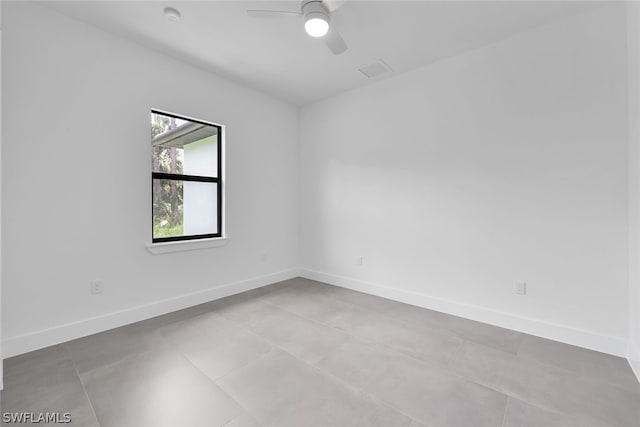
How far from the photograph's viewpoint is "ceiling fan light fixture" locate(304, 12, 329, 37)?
2.01 m

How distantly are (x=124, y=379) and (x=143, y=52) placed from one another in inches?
113

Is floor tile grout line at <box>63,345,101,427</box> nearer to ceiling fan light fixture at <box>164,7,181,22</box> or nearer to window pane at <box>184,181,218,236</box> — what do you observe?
window pane at <box>184,181,218,236</box>

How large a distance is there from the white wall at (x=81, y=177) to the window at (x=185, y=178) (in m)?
0.16

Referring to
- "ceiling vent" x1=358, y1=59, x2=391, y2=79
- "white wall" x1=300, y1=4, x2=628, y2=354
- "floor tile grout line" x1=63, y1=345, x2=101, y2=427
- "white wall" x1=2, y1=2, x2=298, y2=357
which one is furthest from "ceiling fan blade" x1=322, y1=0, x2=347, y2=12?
"floor tile grout line" x1=63, y1=345, x2=101, y2=427

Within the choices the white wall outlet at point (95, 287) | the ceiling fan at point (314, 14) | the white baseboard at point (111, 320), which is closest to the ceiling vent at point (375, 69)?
the ceiling fan at point (314, 14)

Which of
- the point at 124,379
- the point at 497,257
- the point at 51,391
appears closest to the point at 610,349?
the point at 497,257

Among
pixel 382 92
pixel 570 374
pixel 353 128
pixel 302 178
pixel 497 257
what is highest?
pixel 382 92

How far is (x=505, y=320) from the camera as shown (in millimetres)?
2637

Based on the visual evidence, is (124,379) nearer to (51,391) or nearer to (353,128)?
(51,391)

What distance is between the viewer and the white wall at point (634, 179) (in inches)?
75.2

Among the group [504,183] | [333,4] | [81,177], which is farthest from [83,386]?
[504,183]

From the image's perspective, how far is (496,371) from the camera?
195cm

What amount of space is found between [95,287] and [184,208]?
1121 mm

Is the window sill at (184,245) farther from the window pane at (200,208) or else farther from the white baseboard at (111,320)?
the white baseboard at (111,320)
